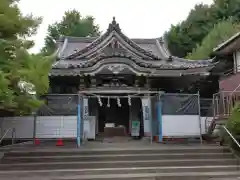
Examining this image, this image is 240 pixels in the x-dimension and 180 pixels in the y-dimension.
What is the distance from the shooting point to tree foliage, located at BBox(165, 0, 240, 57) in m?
31.4

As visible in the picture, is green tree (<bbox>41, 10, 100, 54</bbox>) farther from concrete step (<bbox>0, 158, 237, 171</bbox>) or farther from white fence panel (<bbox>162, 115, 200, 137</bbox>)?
concrete step (<bbox>0, 158, 237, 171</bbox>)

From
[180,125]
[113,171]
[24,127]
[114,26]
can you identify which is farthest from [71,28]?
[113,171]

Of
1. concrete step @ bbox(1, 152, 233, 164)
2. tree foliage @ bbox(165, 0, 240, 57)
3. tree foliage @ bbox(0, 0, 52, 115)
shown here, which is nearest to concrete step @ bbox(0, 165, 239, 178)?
concrete step @ bbox(1, 152, 233, 164)

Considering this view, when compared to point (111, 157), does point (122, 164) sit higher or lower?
lower

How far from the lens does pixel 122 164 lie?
8.63 metres

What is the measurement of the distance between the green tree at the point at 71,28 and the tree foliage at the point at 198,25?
11742 mm

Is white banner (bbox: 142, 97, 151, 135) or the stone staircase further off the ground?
white banner (bbox: 142, 97, 151, 135)

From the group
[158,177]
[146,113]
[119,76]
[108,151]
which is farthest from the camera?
[119,76]

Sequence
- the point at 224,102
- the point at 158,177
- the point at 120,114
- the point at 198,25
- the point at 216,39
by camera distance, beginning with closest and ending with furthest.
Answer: the point at 158,177, the point at 224,102, the point at 120,114, the point at 216,39, the point at 198,25

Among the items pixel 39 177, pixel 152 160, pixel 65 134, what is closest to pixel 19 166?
pixel 39 177

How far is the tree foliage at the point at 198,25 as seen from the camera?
31359mm

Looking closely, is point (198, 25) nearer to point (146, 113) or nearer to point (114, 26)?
point (114, 26)

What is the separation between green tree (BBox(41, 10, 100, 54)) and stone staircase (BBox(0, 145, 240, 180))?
97.1 feet

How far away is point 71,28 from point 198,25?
17.1 m
